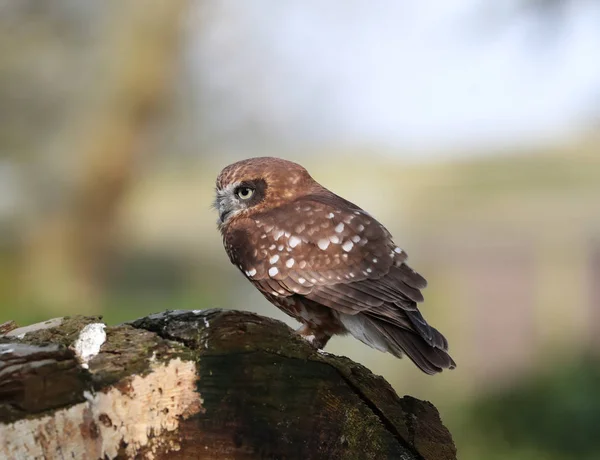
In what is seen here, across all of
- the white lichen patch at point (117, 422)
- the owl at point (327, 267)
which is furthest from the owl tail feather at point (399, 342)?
the white lichen patch at point (117, 422)

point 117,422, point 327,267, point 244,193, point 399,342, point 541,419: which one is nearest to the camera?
point 117,422

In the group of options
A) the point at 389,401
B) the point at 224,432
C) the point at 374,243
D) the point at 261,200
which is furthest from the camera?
the point at 261,200

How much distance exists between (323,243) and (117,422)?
0.86 metres

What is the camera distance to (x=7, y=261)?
5238 millimetres

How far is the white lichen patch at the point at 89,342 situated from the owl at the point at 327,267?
0.68 m

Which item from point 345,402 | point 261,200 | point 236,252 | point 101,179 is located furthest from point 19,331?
point 101,179

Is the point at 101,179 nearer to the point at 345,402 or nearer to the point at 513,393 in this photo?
the point at 513,393

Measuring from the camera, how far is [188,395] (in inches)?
46.1

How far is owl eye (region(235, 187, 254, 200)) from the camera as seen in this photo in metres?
2.08

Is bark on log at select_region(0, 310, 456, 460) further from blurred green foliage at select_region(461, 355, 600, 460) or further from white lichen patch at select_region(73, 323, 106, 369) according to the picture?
blurred green foliage at select_region(461, 355, 600, 460)

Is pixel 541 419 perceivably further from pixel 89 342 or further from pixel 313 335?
pixel 89 342

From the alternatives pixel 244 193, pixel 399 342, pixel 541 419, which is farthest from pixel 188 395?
pixel 541 419

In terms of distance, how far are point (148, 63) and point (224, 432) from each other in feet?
15.0

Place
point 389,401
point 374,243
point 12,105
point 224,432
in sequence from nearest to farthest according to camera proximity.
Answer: point 224,432, point 389,401, point 374,243, point 12,105
